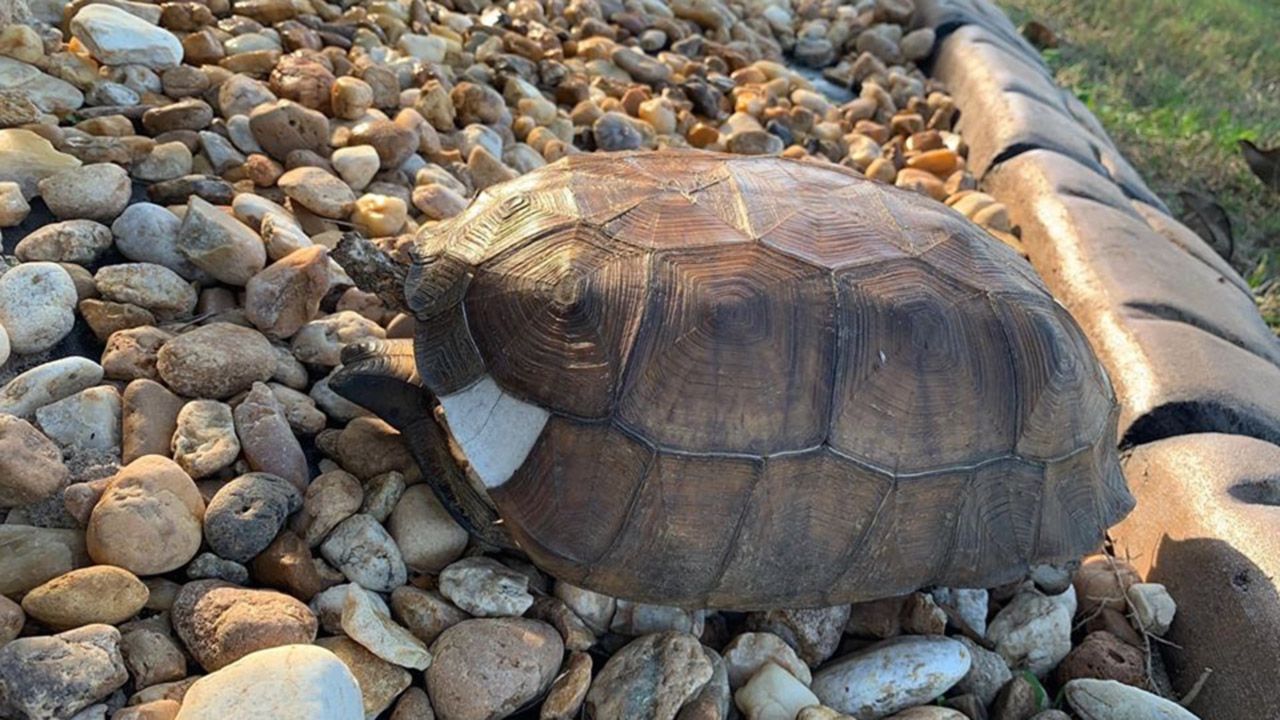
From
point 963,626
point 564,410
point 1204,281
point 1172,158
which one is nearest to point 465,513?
point 564,410

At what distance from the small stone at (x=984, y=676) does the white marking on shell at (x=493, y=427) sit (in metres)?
1.02

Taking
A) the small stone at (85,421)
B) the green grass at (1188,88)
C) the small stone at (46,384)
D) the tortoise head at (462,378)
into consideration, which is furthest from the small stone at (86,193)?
the green grass at (1188,88)

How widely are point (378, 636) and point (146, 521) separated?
0.44 m

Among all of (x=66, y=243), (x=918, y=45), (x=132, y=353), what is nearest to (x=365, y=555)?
(x=132, y=353)

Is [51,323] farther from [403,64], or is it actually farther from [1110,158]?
[1110,158]

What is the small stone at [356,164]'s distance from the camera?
272cm

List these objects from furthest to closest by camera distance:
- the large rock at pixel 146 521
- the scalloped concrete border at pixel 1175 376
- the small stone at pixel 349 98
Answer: the small stone at pixel 349 98
the scalloped concrete border at pixel 1175 376
the large rock at pixel 146 521

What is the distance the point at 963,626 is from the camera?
211cm

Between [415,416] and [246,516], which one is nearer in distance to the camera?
[246,516]

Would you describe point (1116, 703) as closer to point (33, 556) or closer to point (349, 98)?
point (33, 556)

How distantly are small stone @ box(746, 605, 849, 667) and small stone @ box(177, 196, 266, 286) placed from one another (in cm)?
140

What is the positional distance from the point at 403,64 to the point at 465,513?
203cm

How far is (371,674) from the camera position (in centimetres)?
163

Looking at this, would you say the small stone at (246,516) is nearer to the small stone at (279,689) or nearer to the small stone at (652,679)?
the small stone at (279,689)
